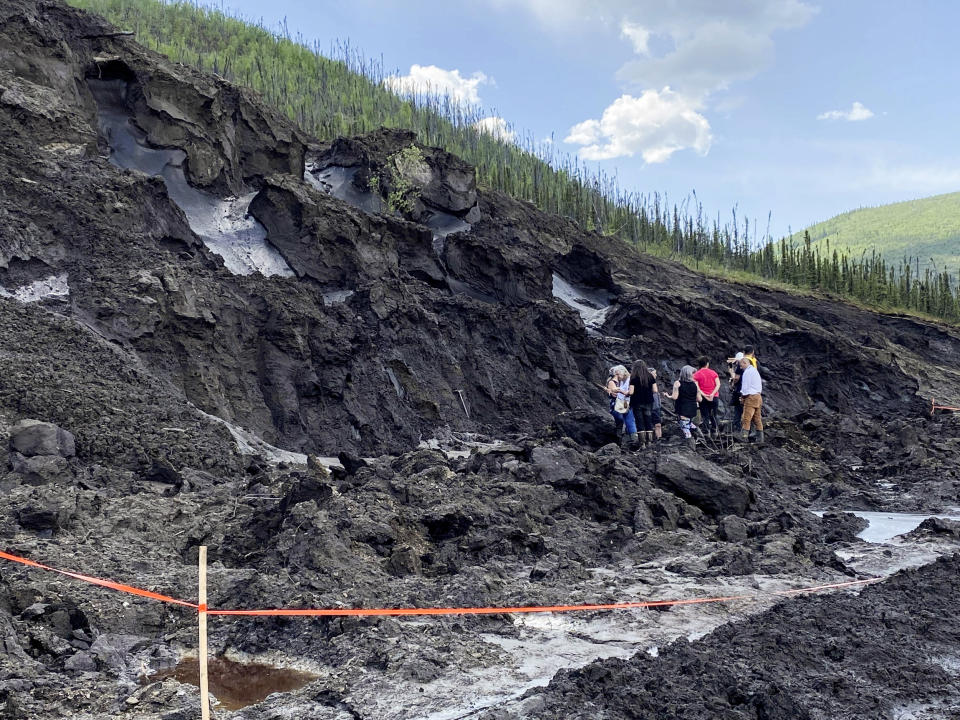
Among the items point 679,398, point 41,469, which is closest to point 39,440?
point 41,469

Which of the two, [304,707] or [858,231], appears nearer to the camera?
[304,707]

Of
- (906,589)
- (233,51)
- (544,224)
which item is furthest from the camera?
(233,51)

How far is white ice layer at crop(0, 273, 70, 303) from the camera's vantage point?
40.3 ft

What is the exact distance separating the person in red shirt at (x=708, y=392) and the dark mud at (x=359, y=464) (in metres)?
1.08

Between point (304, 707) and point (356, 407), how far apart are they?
11.3 meters

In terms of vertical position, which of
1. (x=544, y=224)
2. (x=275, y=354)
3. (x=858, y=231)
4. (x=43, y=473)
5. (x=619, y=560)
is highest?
(x=858, y=231)

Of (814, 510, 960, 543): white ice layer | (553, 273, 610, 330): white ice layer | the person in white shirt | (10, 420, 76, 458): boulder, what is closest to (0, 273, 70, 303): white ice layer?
(10, 420, 76, 458): boulder

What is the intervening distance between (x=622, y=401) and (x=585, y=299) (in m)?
15.6

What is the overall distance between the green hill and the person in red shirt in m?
139

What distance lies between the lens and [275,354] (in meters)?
14.6

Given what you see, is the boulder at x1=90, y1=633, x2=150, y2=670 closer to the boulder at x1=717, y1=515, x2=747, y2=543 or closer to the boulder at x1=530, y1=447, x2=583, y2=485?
the boulder at x1=530, y1=447, x2=583, y2=485

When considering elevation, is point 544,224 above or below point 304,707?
above

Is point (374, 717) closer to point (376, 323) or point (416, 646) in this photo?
point (416, 646)

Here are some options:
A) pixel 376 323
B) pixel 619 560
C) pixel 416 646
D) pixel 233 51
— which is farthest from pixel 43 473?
pixel 233 51
